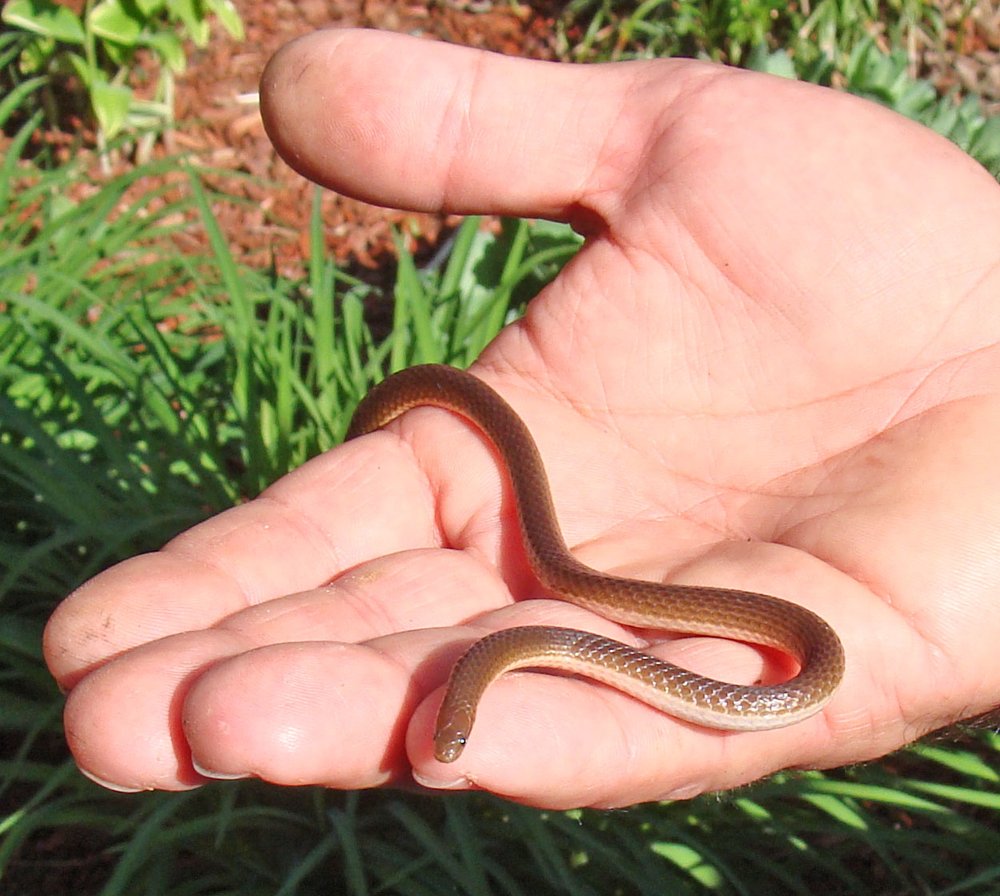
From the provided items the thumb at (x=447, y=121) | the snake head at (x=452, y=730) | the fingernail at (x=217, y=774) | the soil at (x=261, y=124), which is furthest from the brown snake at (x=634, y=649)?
the soil at (x=261, y=124)

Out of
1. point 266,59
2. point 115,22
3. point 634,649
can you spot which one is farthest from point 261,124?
point 634,649

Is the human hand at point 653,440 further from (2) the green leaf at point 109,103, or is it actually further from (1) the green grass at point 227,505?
(2) the green leaf at point 109,103

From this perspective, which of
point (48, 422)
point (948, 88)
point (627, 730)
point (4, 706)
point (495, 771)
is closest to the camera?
point (495, 771)

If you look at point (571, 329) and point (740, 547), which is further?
point (571, 329)

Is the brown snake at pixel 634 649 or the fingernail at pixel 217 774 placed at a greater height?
the fingernail at pixel 217 774

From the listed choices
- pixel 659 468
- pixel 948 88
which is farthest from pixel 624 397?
pixel 948 88

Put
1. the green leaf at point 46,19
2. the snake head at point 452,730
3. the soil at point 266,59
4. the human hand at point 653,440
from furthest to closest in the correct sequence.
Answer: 1. the soil at point 266,59
2. the green leaf at point 46,19
3. the human hand at point 653,440
4. the snake head at point 452,730

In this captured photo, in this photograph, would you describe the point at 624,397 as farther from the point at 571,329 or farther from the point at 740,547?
the point at 740,547

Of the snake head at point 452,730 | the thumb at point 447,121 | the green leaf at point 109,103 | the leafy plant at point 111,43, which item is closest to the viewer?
the snake head at point 452,730
